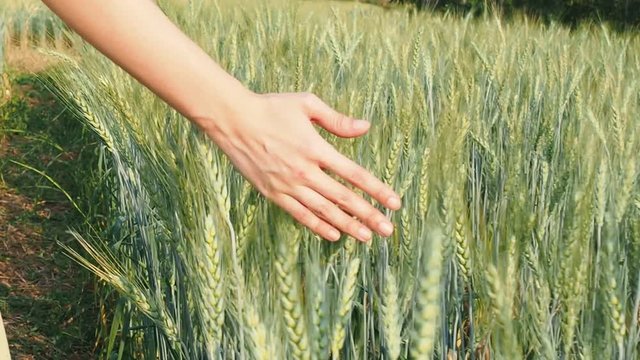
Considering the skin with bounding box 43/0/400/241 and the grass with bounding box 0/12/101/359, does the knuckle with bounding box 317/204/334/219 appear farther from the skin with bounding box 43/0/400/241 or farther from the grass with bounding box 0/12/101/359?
the grass with bounding box 0/12/101/359

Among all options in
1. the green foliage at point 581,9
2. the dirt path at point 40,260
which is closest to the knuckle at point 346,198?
the dirt path at point 40,260

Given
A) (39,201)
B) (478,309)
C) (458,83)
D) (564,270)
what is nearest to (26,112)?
(39,201)

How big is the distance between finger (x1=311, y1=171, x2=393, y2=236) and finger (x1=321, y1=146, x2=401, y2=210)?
0.4 inches

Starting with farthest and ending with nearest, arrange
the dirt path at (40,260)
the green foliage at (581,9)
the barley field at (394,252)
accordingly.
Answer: the green foliage at (581,9)
the dirt path at (40,260)
the barley field at (394,252)

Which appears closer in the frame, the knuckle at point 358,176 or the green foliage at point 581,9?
the knuckle at point 358,176

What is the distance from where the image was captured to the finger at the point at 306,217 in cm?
78

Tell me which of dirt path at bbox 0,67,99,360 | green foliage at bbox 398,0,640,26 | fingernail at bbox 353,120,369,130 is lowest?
dirt path at bbox 0,67,99,360

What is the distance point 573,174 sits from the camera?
1.15 metres

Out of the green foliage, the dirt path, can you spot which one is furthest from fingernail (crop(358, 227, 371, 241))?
the green foliage

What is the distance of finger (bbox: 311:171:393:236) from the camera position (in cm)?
79

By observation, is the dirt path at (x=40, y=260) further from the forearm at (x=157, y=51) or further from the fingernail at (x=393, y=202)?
the fingernail at (x=393, y=202)

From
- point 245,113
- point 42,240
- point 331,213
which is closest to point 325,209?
point 331,213

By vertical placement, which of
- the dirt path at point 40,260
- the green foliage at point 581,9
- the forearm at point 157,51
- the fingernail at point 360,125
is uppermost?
the green foliage at point 581,9

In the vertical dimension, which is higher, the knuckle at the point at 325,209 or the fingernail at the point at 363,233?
the knuckle at the point at 325,209
